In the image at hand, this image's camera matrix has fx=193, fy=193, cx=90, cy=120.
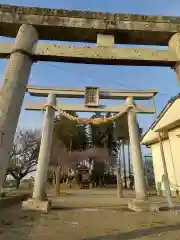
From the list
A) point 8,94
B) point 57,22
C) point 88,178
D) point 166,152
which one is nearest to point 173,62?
point 57,22

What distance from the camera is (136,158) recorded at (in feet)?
25.9

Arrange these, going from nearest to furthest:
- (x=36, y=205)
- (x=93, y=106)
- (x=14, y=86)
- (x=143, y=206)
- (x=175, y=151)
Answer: (x=14, y=86)
(x=36, y=205)
(x=143, y=206)
(x=93, y=106)
(x=175, y=151)

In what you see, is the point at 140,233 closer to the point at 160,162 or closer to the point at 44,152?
the point at 44,152

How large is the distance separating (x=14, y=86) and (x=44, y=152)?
14.9ft

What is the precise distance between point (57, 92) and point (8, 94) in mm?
5134

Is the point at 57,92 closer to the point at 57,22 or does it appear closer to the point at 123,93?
the point at 123,93

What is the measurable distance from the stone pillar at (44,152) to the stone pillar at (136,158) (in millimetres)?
3493

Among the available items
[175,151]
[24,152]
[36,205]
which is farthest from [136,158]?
[24,152]

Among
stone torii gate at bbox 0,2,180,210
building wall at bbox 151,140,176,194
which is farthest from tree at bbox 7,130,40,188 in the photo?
stone torii gate at bbox 0,2,180,210


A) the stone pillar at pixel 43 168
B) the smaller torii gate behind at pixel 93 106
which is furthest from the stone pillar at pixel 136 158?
the stone pillar at pixel 43 168

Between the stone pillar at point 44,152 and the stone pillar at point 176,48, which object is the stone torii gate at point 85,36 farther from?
the stone pillar at point 44,152

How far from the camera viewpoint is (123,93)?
895cm

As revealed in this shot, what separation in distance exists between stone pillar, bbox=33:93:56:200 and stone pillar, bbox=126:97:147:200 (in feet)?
11.5

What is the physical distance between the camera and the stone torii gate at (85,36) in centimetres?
435
